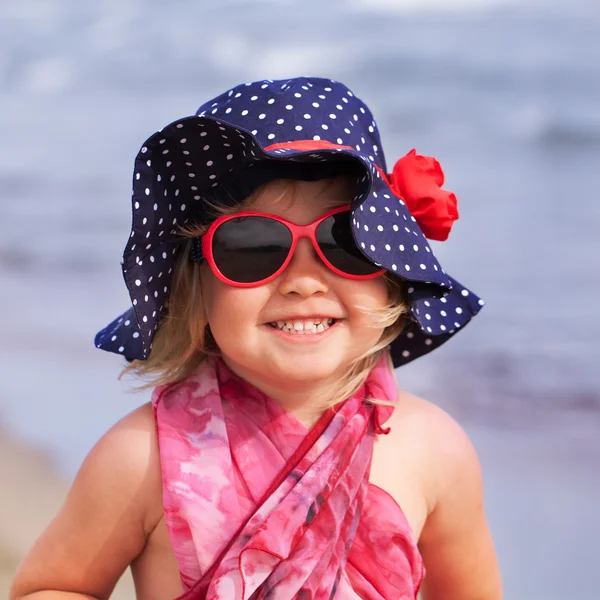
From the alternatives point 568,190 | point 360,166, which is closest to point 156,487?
point 360,166

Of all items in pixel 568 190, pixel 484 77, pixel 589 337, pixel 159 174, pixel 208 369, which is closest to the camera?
pixel 159 174

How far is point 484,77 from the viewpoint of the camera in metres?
4.00

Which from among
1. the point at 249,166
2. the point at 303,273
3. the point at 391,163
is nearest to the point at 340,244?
the point at 303,273

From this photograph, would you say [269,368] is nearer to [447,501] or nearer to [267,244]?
[267,244]

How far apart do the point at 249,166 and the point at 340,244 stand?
7.2 inches

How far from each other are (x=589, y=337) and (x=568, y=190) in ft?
2.29

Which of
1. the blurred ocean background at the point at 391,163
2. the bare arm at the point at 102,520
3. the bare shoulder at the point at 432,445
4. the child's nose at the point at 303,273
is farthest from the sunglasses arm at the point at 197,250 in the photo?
the blurred ocean background at the point at 391,163

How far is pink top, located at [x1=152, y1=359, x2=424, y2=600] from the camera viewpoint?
4.84 ft

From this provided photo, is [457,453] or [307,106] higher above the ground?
[307,106]

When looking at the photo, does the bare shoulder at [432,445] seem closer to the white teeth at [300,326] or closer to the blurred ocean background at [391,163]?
the white teeth at [300,326]

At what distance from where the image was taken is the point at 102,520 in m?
1.57

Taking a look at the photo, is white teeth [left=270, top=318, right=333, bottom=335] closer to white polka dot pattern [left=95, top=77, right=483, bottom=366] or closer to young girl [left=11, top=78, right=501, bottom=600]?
young girl [left=11, top=78, right=501, bottom=600]

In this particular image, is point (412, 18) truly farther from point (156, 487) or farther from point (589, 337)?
point (156, 487)

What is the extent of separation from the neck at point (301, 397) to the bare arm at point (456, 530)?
232mm
